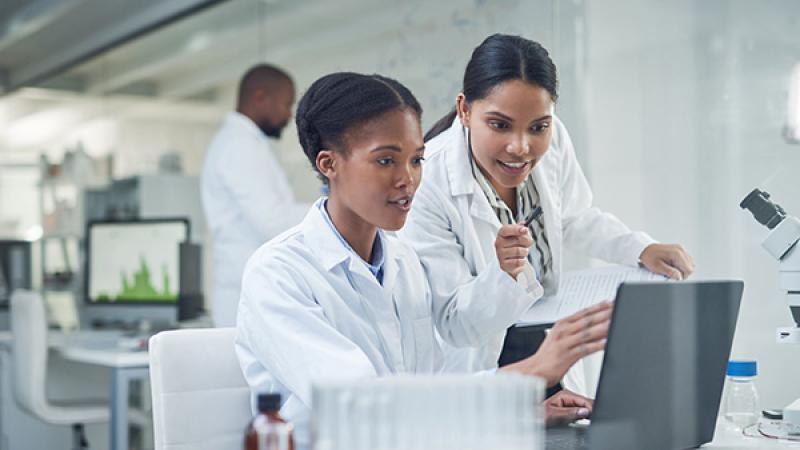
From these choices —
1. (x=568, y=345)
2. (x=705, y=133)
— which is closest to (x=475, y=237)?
(x=568, y=345)

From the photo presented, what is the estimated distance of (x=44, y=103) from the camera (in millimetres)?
6234

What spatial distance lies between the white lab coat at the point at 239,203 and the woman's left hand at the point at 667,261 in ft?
4.79

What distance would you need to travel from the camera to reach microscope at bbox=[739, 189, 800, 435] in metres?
1.49

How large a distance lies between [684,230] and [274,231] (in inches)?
55.0

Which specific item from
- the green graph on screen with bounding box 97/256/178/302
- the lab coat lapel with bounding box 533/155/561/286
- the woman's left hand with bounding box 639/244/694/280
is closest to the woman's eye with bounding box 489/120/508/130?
the lab coat lapel with bounding box 533/155/561/286

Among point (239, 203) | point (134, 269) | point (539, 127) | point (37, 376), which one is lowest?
point (37, 376)

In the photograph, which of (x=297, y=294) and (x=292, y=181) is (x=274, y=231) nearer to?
(x=292, y=181)

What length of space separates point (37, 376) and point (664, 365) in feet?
9.16

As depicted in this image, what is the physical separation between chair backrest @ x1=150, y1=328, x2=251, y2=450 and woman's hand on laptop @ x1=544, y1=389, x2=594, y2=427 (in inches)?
17.6

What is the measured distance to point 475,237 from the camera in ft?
5.28

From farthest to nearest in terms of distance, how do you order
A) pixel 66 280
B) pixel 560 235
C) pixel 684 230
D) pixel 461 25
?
pixel 66 280
pixel 461 25
pixel 684 230
pixel 560 235

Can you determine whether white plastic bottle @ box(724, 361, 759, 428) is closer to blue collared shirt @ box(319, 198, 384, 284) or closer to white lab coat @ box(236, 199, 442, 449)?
white lab coat @ box(236, 199, 442, 449)

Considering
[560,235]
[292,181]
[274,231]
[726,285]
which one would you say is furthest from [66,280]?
[726,285]

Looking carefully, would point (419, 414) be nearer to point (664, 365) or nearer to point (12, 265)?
point (664, 365)
